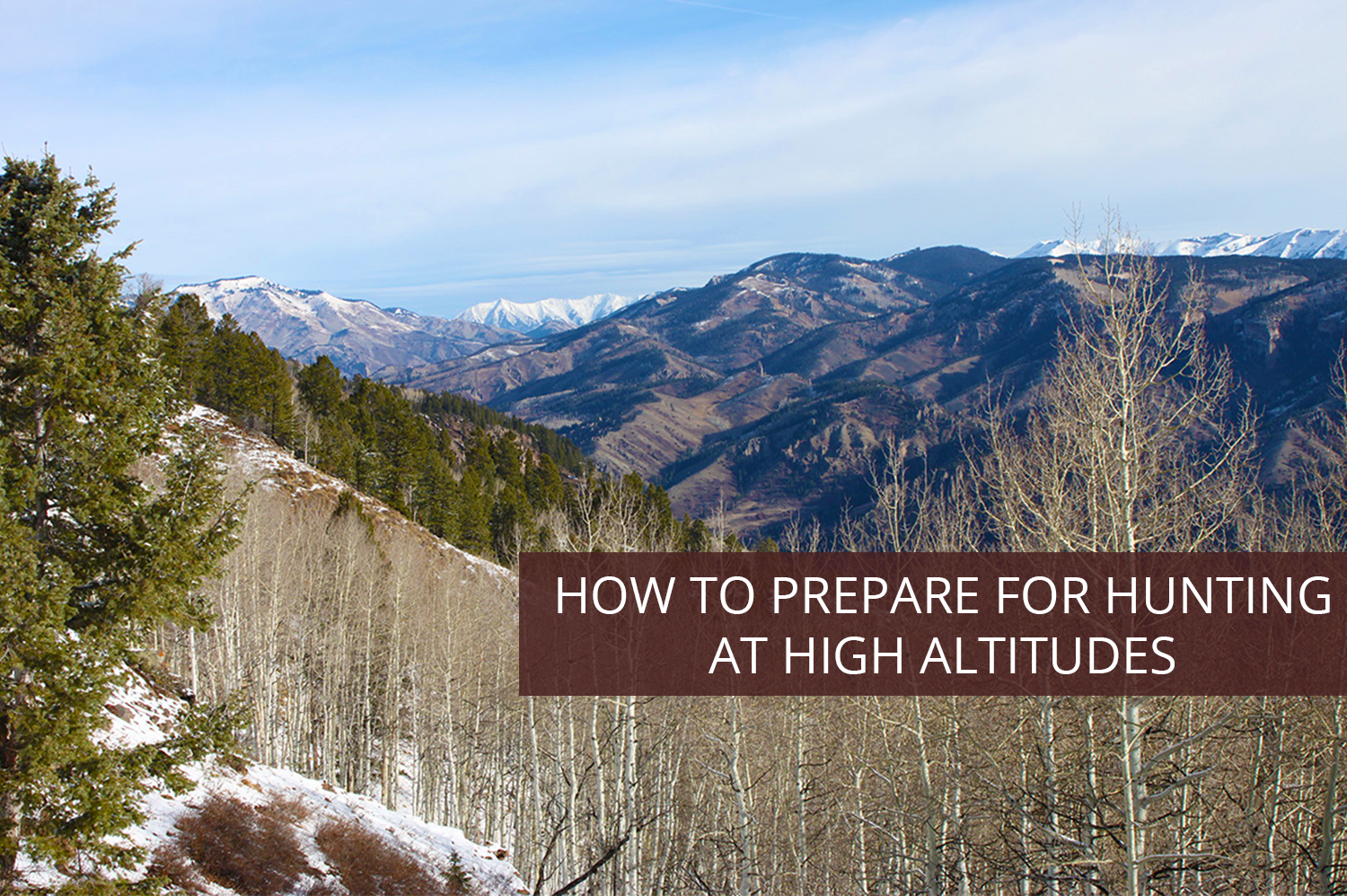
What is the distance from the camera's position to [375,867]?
62.4ft

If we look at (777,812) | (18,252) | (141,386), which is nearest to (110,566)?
(141,386)

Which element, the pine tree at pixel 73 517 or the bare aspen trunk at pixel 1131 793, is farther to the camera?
the bare aspen trunk at pixel 1131 793

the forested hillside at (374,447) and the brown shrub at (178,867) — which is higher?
the forested hillside at (374,447)

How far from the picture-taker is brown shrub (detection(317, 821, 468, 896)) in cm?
1803

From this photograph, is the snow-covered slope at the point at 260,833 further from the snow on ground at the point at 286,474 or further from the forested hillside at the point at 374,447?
the forested hillside at the point at 374,447

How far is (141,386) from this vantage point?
9.93 metres

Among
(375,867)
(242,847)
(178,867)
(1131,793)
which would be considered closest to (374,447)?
(375,867)

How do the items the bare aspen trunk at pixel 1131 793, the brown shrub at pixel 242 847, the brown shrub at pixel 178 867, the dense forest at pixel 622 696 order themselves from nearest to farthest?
1. the dense forest at pixel 622 696
2. the bare aspen trunk at pixel 1131 793
3. the brown shrub at pixel 178 867
4. the brown shrub at pixel 242 847

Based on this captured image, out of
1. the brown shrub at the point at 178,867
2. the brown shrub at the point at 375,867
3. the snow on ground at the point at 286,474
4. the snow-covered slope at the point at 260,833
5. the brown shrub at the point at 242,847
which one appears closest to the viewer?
the brown shrub at the point at 178,867

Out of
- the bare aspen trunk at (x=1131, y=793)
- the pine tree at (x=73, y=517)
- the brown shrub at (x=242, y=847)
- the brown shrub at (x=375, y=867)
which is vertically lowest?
the brown shrub at (x=375, y=867)

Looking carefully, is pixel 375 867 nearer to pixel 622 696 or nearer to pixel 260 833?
pixel 260 833

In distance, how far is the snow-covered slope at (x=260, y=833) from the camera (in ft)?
47.4

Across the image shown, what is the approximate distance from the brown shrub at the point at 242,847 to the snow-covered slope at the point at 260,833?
3 centimetres

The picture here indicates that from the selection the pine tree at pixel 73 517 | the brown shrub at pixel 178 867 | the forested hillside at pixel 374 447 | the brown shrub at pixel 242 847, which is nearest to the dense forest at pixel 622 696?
the pine tree at pixel 73 517
